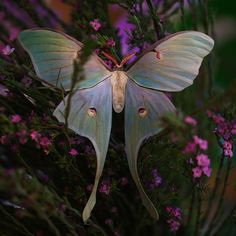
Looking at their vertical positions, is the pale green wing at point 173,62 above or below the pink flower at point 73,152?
above

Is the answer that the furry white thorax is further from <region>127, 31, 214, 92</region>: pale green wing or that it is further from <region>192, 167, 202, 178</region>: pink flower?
<region>192, 167, 202, 178</region>: pink flower

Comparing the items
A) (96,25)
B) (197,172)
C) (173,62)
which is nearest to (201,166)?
(197,172)

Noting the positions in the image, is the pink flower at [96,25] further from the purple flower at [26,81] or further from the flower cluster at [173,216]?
the flower cluster at [173,216]

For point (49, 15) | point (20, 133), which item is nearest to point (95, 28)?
point (20, 133)

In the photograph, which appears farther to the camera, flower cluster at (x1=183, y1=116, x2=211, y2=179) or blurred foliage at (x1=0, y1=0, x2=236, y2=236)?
blurred foliage at (x1=0, y1=0, x2=236, y2=236)

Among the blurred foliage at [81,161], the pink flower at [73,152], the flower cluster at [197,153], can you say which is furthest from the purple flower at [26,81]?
the flower cluster at [197,153]

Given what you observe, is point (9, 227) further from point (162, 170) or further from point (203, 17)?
point (203, 17)

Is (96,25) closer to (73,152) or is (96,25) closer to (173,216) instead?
(73,152)

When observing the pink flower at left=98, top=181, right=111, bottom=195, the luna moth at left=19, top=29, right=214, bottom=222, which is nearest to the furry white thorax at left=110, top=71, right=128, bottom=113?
the luna moth at left=19, top=29, right=214, bottom=222
